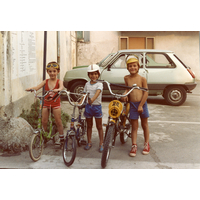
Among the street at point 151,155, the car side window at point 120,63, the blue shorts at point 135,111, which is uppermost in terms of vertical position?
the car side window at point 120,63

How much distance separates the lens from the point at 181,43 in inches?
682

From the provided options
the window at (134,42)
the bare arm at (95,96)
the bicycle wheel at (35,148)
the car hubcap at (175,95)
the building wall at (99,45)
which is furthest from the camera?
the window at (134,42)

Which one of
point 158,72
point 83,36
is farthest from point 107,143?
point 83,36

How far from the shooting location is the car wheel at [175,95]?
28.4 ft

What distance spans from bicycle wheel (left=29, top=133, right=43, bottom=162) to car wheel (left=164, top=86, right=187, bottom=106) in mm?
5577

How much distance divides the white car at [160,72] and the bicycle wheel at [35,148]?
483 centimetres

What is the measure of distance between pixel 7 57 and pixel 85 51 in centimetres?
1255

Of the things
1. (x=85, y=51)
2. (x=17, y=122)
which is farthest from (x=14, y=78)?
(x=85, y=51)

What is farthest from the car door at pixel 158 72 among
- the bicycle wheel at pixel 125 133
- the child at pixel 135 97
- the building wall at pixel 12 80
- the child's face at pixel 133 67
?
the child's face at pixel 133 67

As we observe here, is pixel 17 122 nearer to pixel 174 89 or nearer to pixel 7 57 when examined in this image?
pixel 7 57

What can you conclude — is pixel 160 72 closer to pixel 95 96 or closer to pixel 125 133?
pixel 125 133

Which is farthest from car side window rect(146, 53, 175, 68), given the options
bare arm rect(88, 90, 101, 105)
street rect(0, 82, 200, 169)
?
bare arm rect(88, 90, 101, 105)

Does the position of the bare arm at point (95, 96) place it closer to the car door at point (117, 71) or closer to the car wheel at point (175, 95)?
the car door at point (117, 71)

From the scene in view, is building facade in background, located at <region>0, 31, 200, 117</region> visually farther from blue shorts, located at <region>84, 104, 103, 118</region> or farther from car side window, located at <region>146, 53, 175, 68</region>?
car side window, located at <region>146, 53, 175, 68</region>
